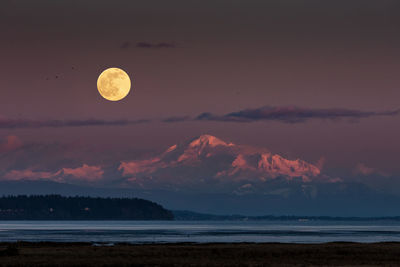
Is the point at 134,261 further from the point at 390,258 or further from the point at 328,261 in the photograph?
the point at 390,258

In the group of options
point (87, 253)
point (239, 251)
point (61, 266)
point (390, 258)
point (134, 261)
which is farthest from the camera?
point (239, 251)

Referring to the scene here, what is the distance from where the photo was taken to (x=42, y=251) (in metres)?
99.8

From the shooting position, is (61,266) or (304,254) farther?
(304,254)

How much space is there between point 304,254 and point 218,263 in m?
18.8

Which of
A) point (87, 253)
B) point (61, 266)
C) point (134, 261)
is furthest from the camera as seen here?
A: point (87, 253)

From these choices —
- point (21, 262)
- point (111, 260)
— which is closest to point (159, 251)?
point (111, 260)

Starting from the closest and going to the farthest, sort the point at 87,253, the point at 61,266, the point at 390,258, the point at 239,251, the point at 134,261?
the point at 61,266
the point at 134,261
the point at 390,258
the point at 87,253
the point at 239,251

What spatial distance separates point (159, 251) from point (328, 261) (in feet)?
83.4

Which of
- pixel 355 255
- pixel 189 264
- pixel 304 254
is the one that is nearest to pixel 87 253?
pixel 189 264

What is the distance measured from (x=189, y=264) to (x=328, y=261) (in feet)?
52.0

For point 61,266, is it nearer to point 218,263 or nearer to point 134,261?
point 134,261

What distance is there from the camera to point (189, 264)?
77.8 metres

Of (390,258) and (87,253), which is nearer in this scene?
(390,258)

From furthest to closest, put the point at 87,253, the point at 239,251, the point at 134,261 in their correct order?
the point at 239,251
the point at 87,253
the point at 134,261
